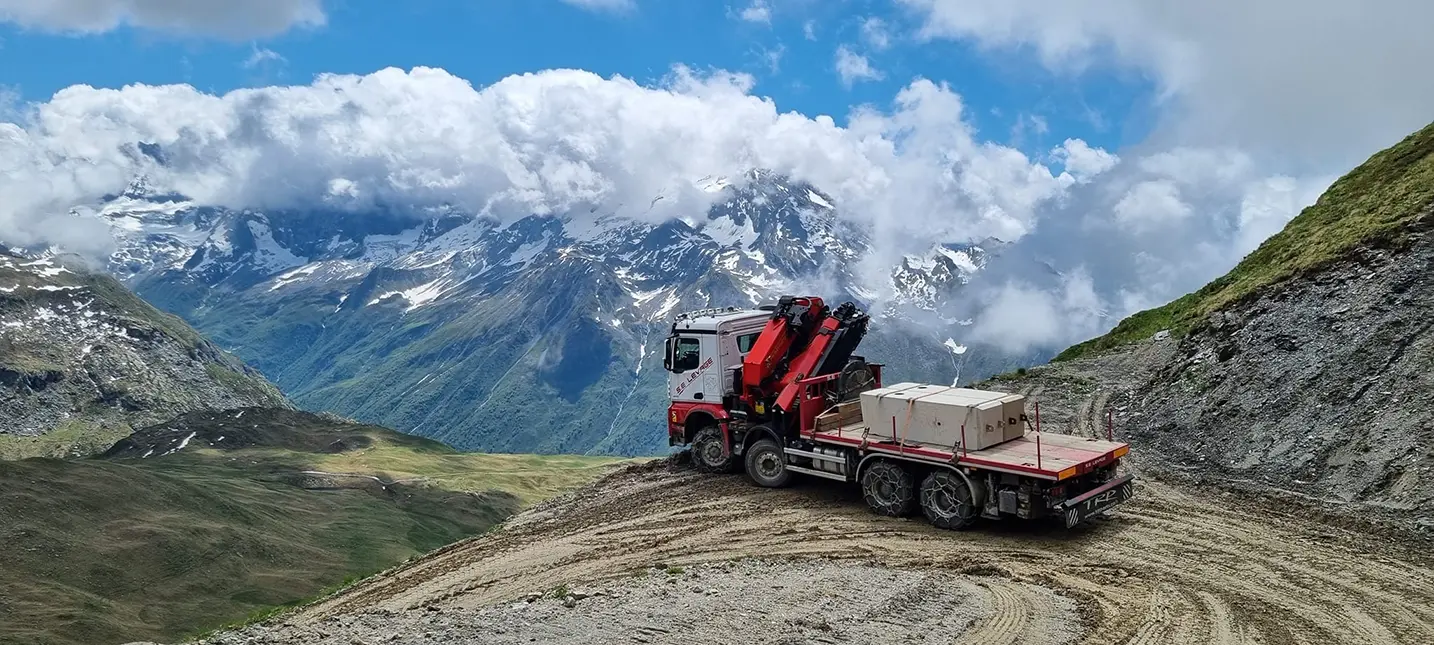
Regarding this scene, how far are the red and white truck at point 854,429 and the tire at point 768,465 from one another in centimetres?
3

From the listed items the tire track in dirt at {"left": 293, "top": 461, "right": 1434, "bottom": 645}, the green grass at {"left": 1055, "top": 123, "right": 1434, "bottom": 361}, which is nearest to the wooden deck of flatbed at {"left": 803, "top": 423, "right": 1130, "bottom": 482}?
the tire track in dirt at {"left": 293, "top": 461, "right": 1434, "bottom": 645}

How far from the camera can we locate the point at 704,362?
24.6 metres

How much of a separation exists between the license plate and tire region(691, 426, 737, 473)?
8.84 meters

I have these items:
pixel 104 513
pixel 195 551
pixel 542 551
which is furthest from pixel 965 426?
pixel 104 513

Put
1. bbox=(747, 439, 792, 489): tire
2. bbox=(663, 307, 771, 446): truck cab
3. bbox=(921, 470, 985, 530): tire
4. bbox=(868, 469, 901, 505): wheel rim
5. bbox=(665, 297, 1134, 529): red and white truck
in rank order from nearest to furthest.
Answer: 1. bbox=(665, 297, 1134, 529): red and white truck
2. bbox=(921, 470, 985, 530): tire
3. bbox=(868, 469, 901, 505): wheel rim
4. bbox=(747, 439, 792, 489): tire
5. bbox=(663, 307, 771, 446): truck cab

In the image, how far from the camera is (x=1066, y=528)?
1903cm

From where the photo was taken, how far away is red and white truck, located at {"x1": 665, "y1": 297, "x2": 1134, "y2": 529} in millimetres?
18688

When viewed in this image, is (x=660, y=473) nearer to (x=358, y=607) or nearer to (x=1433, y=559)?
(x=358, y=607)

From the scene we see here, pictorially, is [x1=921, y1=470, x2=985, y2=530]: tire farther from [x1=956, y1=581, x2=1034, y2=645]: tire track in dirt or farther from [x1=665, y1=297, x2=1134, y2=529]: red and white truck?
[x1=956, y1=581, x2=1034, y2=645]: tire track in dirt

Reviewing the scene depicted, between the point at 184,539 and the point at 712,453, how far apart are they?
69.6 meters

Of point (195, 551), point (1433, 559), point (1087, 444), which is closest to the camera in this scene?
point (1433, 559)

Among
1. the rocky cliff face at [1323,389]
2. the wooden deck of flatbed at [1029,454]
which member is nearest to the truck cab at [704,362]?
the wooden deck of flatbed at [1029,454]

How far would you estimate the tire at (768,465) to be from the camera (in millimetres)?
22875

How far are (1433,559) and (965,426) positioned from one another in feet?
25.5
